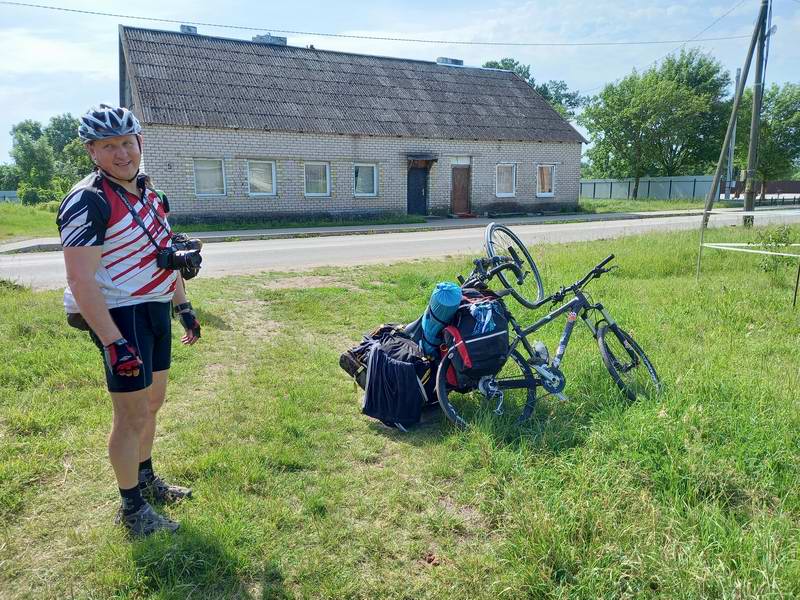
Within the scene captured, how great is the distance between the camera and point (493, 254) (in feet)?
13.8

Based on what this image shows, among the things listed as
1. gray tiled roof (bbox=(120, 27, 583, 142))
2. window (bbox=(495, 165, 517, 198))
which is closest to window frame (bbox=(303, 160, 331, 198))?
gray tiled roof (bbox=(120, 27, 583, 142))

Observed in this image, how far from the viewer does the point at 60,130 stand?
79.5m

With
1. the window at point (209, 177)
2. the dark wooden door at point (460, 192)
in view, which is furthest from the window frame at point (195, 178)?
the dark wooden door at point (460, 192)

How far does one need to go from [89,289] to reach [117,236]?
284mm

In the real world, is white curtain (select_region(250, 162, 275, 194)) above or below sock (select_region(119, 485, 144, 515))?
above

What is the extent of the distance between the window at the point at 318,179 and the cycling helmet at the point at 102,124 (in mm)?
18720

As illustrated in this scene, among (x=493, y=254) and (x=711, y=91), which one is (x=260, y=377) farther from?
(x=711, y=91)

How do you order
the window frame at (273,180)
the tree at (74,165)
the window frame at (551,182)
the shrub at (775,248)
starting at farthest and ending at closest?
the tree at (74,165) < the window frame at (551,182) < the window frame at (273,180) < the shrub at (775,248)

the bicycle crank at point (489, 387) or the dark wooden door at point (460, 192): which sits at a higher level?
the dark wooden door at point (460, 192)

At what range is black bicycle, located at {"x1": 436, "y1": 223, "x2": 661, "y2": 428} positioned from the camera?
3951 millimetres

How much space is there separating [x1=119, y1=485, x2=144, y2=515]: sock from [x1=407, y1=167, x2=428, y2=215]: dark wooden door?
21.3 meters

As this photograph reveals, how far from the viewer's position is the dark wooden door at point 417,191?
23312 millimetres

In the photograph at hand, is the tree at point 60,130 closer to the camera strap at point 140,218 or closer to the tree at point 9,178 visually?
the tree at point 9,178

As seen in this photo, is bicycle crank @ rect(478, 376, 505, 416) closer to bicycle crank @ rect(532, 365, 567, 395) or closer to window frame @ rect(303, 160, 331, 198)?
bicycle crank @ rect(532, 365, 567, 395)
